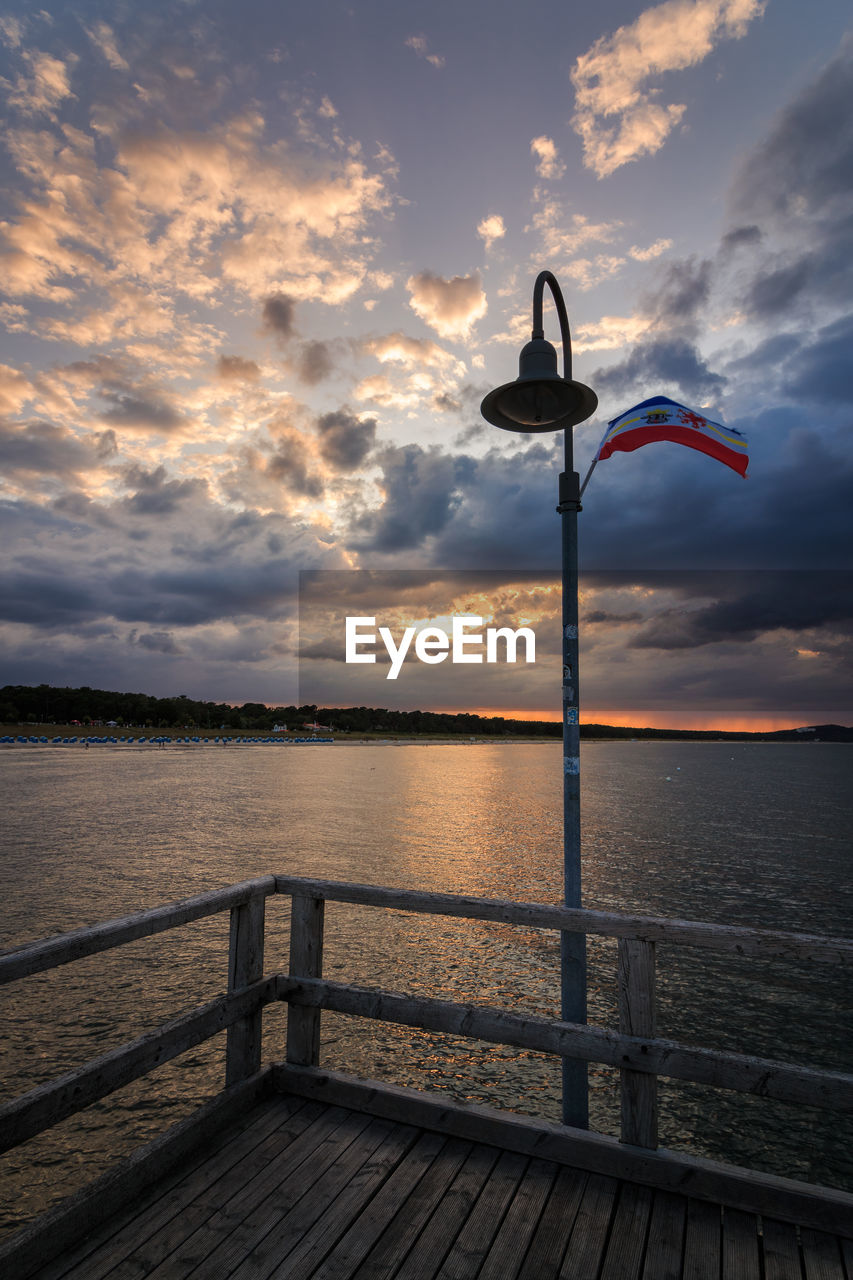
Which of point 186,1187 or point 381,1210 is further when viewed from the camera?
point 186,1187

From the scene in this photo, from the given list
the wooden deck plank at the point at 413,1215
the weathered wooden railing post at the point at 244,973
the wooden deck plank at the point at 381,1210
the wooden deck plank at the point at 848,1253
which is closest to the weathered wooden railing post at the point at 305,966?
the weathered wooden railing post at the point at 244,973

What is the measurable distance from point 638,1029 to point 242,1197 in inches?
97.2

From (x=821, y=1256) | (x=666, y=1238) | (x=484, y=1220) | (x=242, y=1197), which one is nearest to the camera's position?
(x=821, y=1256)

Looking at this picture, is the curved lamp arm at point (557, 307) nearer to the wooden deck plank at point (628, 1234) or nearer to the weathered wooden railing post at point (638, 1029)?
the weathered wooden railing post at point (638, 1029)

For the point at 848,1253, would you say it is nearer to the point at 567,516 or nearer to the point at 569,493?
the point at 567,516

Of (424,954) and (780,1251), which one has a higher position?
(780,1251)

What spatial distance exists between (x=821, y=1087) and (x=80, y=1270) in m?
3.84

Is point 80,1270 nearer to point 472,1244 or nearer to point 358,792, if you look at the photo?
point 472,1244

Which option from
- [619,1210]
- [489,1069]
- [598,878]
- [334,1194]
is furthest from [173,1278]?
[598,878]

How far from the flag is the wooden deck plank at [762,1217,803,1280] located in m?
5.30

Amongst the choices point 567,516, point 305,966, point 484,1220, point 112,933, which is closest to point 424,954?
point 305,966

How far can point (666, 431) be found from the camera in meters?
6.23

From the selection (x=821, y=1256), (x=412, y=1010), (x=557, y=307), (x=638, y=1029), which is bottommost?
(x=821, y=1256)

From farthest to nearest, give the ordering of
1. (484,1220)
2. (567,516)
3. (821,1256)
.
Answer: (567,516) < (484,1220) < (821,1256)
